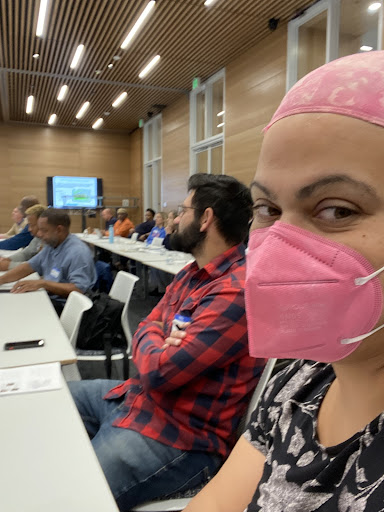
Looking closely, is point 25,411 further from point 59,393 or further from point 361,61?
point 361,61

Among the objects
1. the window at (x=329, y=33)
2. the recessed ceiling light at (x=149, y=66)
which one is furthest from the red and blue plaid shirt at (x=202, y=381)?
the recessed ceiling light at (x=149, y=66)

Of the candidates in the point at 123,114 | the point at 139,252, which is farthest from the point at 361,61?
the point at 123,114

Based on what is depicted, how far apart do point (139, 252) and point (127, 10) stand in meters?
3.52

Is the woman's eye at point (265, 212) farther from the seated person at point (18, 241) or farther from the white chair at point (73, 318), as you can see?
the seated person at point (18, 241)

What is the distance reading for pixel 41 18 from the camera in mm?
5891

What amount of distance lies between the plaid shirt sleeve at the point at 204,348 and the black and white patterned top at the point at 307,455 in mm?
441

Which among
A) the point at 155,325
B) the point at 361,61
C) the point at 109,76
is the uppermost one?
the point at 109,76

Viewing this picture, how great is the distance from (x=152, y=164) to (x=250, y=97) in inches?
226

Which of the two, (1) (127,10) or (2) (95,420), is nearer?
(2) (95,420)

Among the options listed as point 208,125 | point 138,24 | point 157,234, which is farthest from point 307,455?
point 208,125

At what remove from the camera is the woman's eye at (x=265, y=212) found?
0.72 m

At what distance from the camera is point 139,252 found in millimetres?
6113

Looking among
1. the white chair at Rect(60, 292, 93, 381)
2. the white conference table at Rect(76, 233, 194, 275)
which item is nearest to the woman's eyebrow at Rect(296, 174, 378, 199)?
the white chair at Rect(60, 292, 93, 381)

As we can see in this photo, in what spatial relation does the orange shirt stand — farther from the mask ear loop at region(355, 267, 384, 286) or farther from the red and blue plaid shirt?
the mask ear loop at region(355, 267, 384, 286)
